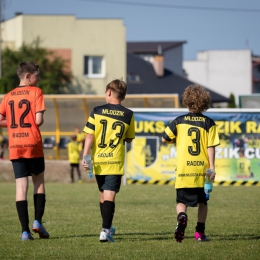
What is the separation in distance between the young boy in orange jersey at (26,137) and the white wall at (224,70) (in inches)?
3274

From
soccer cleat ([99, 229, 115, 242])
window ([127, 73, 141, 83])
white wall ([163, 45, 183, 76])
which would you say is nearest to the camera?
soccer cleat ([99, 229, 115, 242])

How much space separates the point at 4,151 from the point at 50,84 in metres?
19.8

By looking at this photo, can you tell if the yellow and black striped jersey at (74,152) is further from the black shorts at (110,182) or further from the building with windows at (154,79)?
the building with windows at (154,79)

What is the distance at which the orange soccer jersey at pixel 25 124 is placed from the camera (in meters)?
8.27

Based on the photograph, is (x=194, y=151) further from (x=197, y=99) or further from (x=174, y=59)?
(x=174, y=59)

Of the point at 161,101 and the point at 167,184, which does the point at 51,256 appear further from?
the point at 161,101

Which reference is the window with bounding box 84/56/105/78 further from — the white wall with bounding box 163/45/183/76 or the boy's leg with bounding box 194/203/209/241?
the boy's leg with bounding box 194/203/209/241

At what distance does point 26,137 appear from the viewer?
8281 millimetres

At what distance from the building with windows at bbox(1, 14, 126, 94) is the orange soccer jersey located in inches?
1693

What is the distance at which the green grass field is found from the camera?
7.20 m

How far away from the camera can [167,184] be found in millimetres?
22422

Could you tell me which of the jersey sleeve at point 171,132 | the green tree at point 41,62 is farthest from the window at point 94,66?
the jersey sleeve at point 171,132

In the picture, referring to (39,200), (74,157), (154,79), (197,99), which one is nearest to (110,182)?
(39,200)

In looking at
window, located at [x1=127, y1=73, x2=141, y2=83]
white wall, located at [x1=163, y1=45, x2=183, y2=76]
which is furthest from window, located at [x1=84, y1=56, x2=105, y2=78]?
white wall, located at [x1=163, y1=45, x2=183, y2=76]
